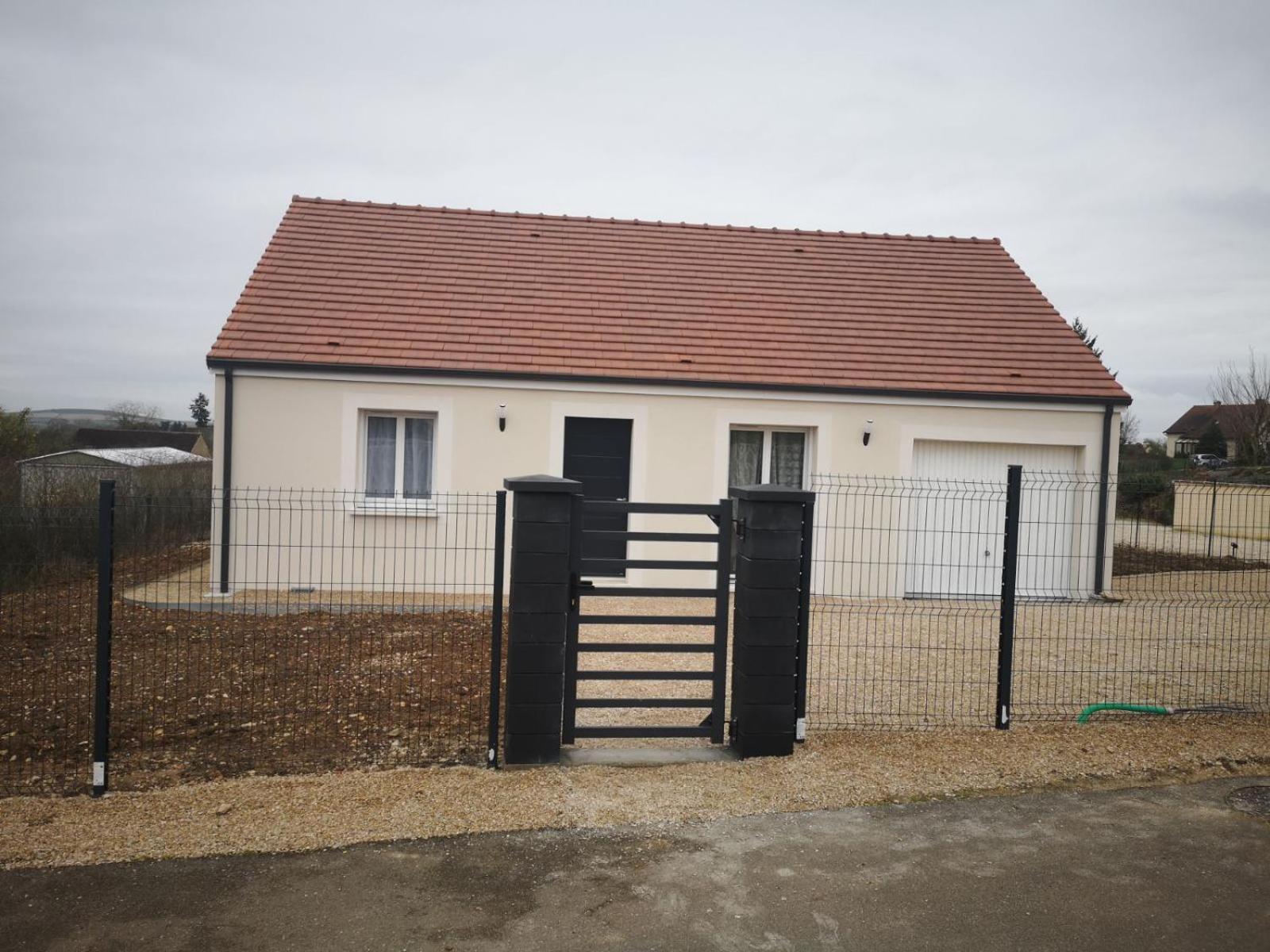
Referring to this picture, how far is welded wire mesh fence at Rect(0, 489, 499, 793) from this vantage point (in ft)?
19.1

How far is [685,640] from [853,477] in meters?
3.80

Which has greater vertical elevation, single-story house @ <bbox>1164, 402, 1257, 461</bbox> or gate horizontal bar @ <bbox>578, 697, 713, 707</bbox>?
single-story house @ <bbox>1164, 402, 1257, 461</bbox>

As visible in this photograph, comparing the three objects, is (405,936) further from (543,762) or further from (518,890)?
(543,762)

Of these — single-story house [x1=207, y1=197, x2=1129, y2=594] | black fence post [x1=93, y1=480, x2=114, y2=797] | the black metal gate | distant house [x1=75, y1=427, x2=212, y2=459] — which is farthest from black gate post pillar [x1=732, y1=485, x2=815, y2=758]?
distant house [x1=75, y1=427, x2=212, y2=459]

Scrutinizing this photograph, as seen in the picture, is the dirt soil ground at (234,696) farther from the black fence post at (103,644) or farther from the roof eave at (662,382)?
the roof eave at (662,382)

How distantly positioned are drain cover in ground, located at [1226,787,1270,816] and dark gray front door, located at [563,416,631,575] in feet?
25.6

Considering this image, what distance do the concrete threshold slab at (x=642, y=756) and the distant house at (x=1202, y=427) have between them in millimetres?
33391

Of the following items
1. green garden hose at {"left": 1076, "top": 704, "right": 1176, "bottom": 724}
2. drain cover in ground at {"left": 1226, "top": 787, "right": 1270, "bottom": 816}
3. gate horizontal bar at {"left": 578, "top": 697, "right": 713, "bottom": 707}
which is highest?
gate horizontal bar at {"left": 578, "top": 697, "right": 713, "bottom": 707}

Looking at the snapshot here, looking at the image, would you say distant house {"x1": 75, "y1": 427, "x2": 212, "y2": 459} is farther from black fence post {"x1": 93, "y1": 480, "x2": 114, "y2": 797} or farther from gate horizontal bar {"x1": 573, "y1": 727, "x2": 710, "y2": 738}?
gate horizontal bar {"x1": 573, "y1": 727, "x2": 710, "y2": 738}

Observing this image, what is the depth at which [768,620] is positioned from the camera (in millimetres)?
5836

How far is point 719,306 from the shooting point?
13.6 metres

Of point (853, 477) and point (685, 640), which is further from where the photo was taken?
point (853, 477)

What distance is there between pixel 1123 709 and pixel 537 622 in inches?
165

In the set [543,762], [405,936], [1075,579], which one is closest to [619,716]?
[543,762]
